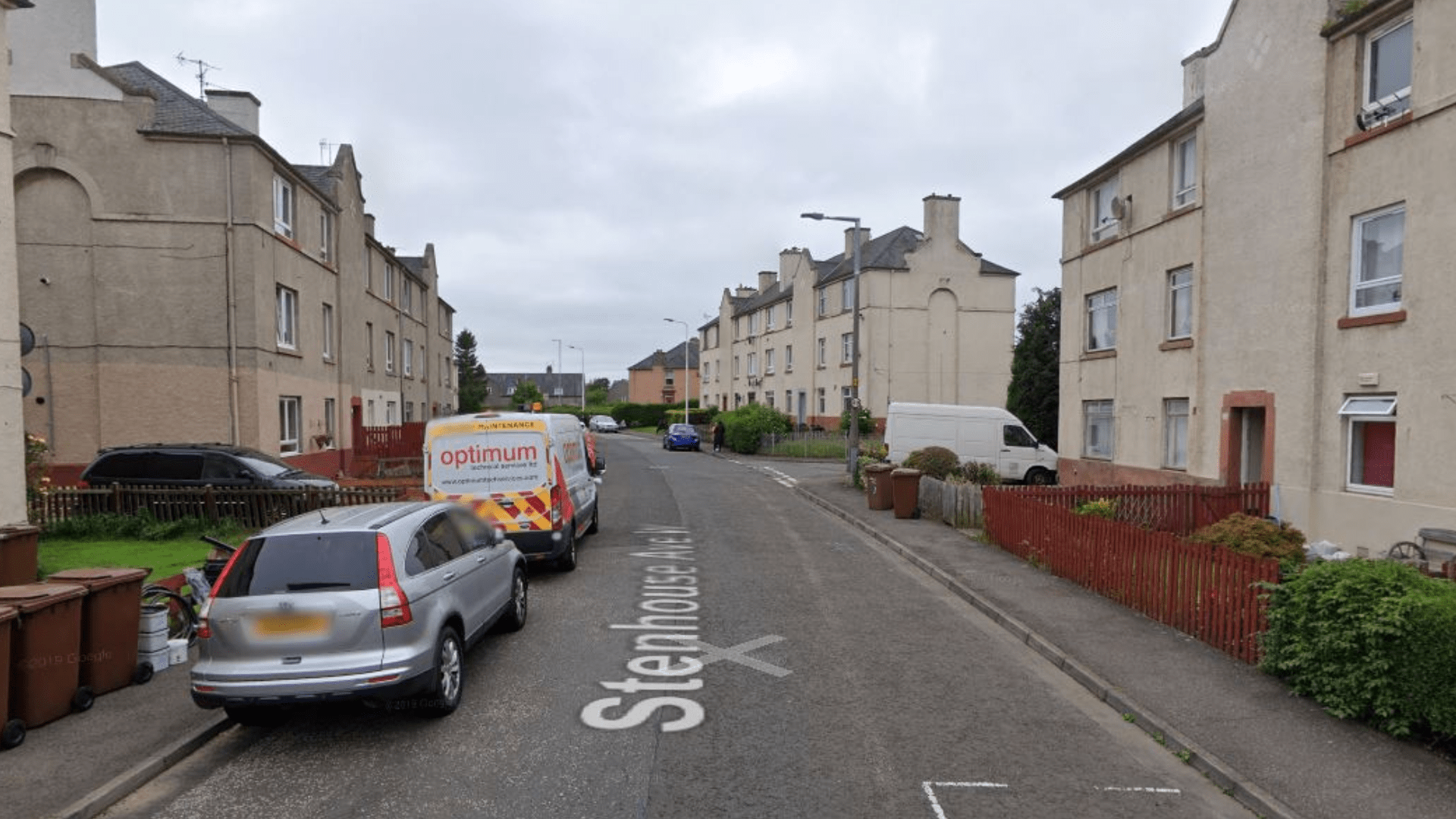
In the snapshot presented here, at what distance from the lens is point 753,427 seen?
39.2 m

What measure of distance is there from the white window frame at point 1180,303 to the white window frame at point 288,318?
2002cm

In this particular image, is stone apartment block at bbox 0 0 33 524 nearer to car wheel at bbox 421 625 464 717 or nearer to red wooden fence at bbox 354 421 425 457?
car wheel at bbox 421 625 464 717

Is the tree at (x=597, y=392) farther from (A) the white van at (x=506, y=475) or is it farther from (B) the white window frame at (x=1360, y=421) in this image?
(B) the white window frame at (x=1360, y=421)

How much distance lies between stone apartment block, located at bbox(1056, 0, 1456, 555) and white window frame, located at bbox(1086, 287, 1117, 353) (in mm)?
803

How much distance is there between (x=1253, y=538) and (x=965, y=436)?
1390cm

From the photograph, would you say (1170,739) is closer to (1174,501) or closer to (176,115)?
(1174,501)

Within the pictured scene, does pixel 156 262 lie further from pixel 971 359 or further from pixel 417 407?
pixel 971 359

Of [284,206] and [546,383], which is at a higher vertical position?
[284,206]

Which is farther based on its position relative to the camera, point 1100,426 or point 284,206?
point 284,206

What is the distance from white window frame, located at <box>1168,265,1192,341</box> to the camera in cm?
1591

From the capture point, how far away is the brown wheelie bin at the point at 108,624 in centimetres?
645

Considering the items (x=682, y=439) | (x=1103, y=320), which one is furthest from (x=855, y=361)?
(x=682, y=439)

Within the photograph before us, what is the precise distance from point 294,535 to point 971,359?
37007 millimetres

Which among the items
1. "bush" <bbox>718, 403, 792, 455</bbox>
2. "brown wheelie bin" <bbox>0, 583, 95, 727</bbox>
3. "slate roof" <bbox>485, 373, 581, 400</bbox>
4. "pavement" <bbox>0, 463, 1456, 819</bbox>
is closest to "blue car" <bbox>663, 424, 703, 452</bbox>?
"bush" <bbox>718, 403, 792, 455</bbox>
